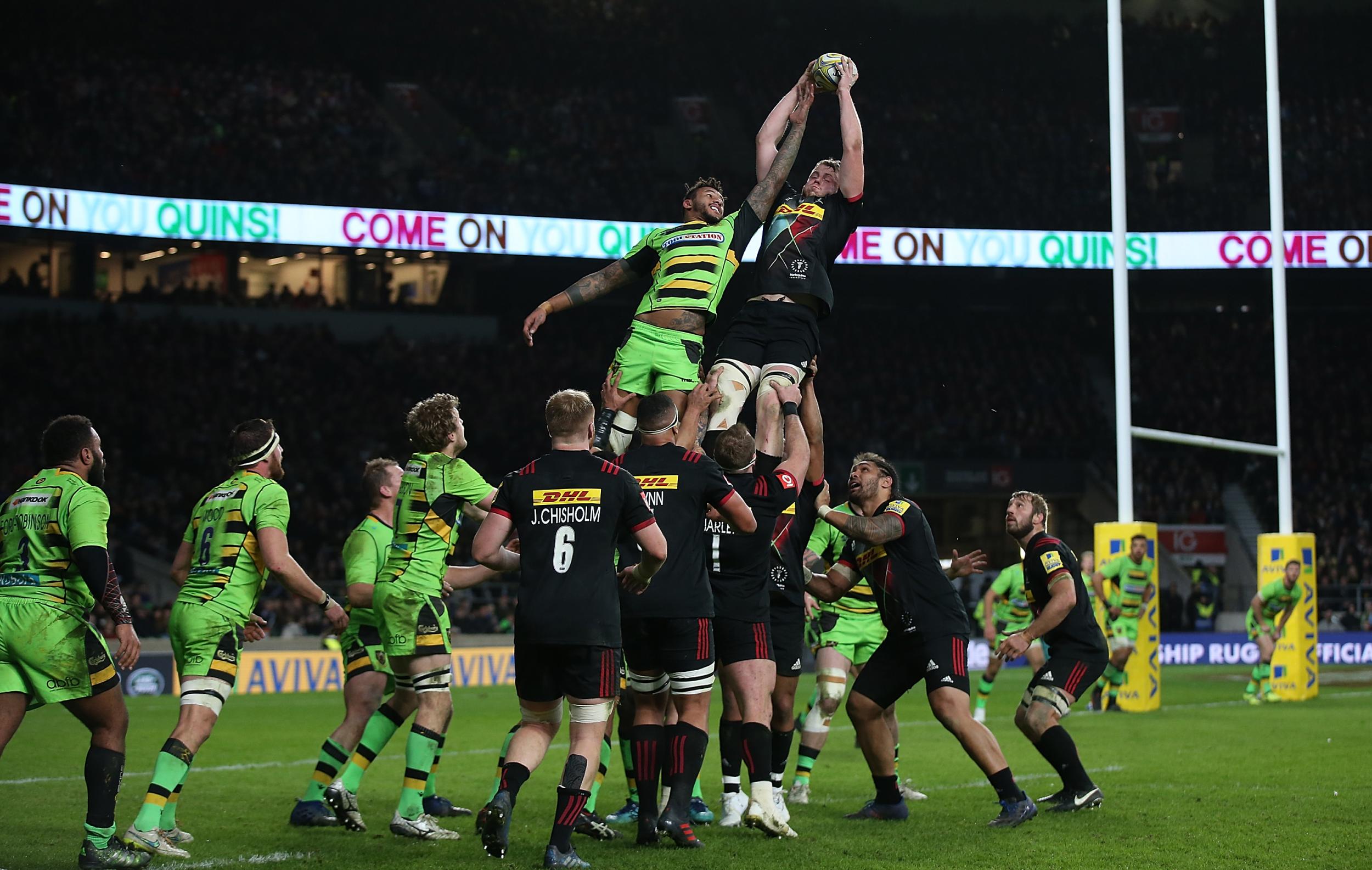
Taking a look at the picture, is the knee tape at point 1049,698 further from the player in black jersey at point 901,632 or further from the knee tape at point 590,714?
the knee tape at point 590,714

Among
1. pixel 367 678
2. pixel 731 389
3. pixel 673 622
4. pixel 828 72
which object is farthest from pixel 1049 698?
pixel 367 678

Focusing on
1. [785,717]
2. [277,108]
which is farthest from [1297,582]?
[277,108]

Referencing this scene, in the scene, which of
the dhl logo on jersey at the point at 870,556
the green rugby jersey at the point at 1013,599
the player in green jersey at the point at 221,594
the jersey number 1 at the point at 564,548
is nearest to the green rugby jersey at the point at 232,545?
the player in green jersey at the point at 221,594

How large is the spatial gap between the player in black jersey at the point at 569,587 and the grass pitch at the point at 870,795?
481 mm

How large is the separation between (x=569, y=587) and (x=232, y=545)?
6.90 ft

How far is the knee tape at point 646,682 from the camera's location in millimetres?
7934

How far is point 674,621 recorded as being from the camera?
7578 millimetres

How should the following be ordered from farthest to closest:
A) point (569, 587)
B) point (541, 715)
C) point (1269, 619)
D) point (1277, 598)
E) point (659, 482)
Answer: point (1269, 619) → point (1277, 598) → point (659, 482) → point (541, 715) → point (569, 587)

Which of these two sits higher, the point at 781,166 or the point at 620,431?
the point at 781,166

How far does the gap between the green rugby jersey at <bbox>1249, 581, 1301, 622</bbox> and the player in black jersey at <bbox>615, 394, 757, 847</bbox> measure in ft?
43.3

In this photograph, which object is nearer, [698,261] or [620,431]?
[698,261]

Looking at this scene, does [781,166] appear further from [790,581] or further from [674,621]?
[674,621]

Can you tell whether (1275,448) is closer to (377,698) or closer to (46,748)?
(377,698)

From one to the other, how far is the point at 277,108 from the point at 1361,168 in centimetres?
2863
